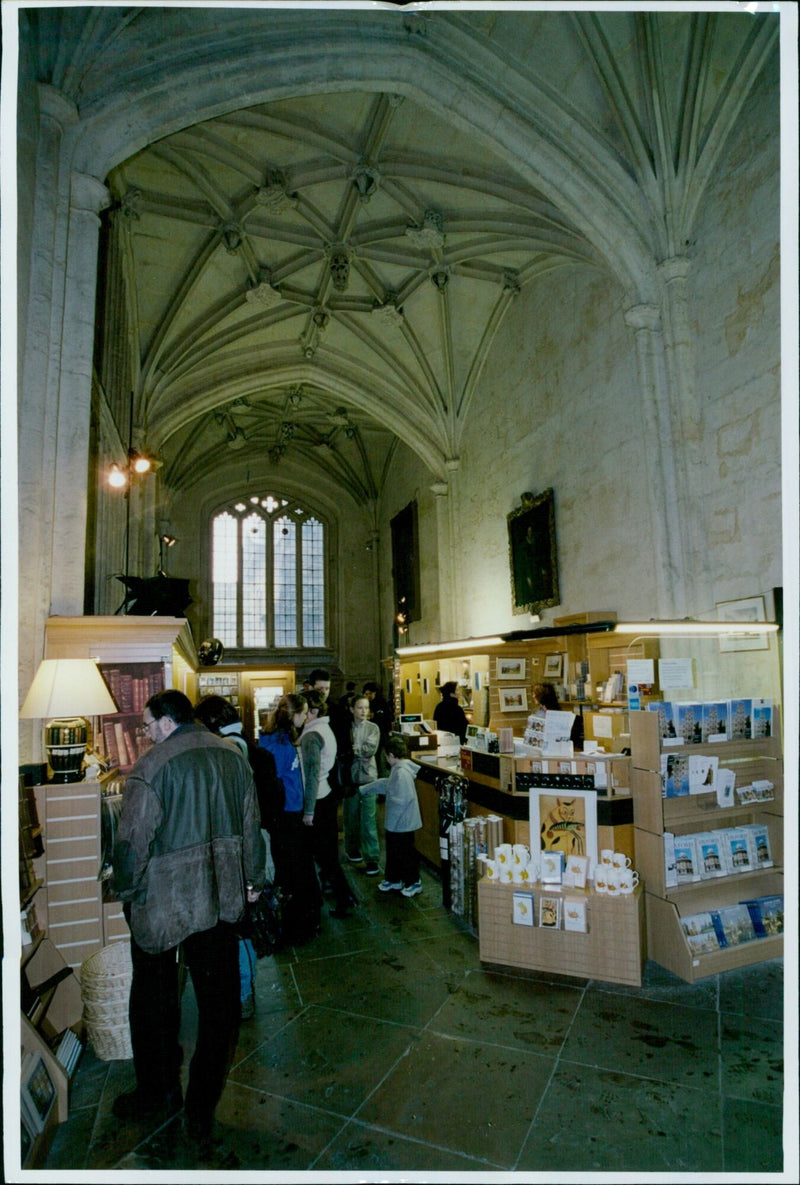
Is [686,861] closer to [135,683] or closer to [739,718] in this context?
[739,718]

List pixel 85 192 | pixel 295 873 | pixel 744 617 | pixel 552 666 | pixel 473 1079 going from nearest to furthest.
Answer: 1. pixel 473 1079
2. pixel 295 873
3. pixel 85 192
4. pixel 744 617
5. pixel 552 666

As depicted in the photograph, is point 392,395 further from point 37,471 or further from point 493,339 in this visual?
point 37,471

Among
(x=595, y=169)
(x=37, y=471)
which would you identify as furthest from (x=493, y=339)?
(x=37, y=471)

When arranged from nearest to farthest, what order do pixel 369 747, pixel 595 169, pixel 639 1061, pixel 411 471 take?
pixel 639 1061 < pixel 369 747 < pixel 595 169 < pixel 411 471

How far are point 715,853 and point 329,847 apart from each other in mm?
2719

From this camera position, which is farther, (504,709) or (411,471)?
(411,471)

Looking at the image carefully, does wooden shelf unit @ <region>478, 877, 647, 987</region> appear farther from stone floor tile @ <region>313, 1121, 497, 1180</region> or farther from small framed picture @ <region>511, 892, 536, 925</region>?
stone floor tile @ <region>313, 1121, 497, 1180</region>

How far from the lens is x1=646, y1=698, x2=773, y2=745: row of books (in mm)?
3977

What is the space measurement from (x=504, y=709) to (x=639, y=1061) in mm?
5505

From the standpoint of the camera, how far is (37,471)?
13.6ft

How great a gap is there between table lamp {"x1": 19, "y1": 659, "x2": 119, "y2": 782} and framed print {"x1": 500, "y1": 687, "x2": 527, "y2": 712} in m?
5.61

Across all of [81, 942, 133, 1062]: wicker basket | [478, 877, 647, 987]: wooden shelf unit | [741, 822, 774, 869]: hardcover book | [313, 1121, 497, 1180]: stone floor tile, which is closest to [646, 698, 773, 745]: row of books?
[741, 822, 774, 869]: hardcover book

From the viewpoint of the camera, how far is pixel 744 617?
18.3 ft

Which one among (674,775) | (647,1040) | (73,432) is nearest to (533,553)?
(674,775)
